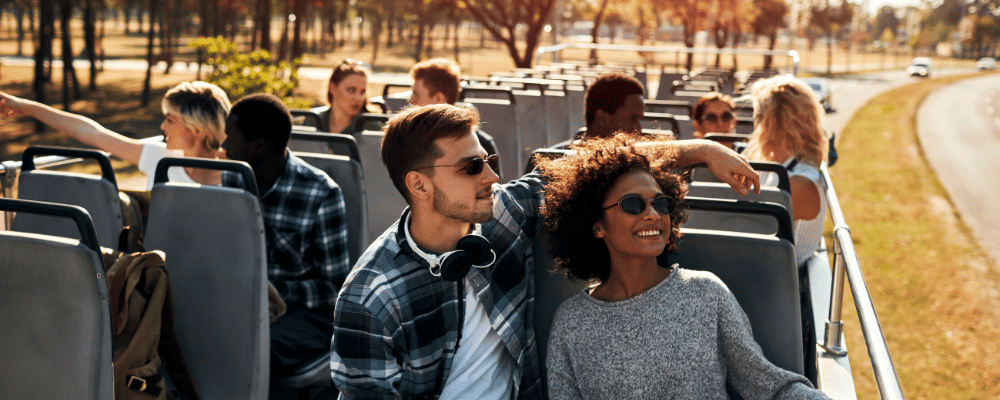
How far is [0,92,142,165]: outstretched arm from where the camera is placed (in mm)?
3488

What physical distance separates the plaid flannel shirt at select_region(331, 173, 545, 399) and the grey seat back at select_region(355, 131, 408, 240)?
2.40 meters

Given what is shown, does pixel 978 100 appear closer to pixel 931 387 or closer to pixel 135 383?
pixel 931 387

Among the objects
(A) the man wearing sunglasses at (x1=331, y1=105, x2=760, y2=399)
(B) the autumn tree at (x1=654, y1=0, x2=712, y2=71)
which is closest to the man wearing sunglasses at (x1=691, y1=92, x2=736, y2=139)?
(A) the man wearing sunglasses at (x1=331, y1=105, x2=760, y2=399)

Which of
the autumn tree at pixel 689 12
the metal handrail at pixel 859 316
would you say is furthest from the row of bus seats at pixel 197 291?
the autumn tree at pixel 689 12

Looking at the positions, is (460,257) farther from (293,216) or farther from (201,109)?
(201,109)

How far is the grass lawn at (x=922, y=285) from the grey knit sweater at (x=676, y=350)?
4215 mm

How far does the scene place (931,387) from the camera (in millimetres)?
6039

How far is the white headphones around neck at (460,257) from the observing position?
6.61 feet

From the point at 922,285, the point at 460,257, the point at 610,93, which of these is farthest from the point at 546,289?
the point at 922,285

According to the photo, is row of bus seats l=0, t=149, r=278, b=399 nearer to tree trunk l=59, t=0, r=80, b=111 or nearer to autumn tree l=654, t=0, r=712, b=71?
tree trunk l=59, t=0, r=80, b=111

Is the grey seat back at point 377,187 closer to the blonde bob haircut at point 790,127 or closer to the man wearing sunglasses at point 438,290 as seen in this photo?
the blonde bob haircut at point 790,127

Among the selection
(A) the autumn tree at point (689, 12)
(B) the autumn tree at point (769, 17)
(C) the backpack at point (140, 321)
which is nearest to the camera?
(C) the backpack at point (140, 321)

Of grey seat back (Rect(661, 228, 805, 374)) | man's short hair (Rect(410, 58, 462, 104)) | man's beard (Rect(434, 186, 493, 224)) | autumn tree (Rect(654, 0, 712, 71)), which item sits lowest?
grey seat back (Rect(661, 228, 805, 374))

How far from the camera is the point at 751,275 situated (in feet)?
7.79
